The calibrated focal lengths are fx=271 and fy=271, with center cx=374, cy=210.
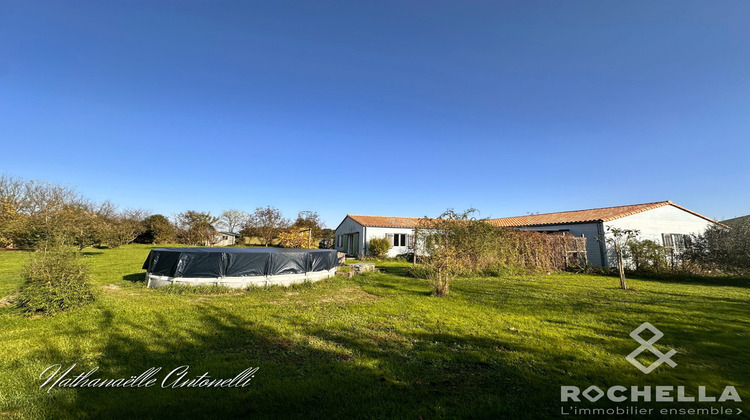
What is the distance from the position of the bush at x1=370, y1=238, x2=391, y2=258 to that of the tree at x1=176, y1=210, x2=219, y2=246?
3014 centimetres

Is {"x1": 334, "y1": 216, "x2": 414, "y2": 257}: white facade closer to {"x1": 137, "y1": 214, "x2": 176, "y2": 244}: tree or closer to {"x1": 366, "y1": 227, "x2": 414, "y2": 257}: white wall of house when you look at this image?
{"x1": 366, "y1": 227, "x2": 414, "y2": 257}: white wall of house

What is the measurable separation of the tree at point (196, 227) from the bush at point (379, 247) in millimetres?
30142

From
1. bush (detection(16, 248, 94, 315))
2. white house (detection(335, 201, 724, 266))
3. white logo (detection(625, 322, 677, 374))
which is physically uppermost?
white house (detection(335, 201, 724, 266))

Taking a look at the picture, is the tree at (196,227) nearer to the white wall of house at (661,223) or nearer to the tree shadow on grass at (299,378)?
the tree shadow on grass at (299,378)

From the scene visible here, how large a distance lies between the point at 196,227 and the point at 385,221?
31.9 meters

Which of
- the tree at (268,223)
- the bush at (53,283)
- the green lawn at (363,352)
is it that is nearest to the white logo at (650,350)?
the green lawn at (363,352)

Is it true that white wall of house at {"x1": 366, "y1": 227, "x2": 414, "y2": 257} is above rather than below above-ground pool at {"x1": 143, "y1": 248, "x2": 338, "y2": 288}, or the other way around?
above

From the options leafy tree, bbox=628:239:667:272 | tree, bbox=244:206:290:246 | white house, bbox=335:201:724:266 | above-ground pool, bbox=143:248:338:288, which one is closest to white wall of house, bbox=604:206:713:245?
white house, bbox=335:201:724:266

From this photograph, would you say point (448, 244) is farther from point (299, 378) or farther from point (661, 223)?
point (661, 223)

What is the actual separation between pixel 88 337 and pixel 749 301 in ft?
55.8

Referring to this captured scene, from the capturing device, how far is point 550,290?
10.1 metres

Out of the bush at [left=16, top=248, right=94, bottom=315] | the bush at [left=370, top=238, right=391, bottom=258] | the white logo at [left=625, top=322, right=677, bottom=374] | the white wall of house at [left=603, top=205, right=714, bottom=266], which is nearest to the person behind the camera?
the white logo at [left=625, top=322, right=677, bottom=374]

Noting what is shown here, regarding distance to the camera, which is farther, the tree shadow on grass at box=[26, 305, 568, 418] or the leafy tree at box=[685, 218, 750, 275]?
the leafy tree at box=[685, 218, 750, 275]

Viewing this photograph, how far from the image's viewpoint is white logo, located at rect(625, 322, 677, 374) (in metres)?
4.02
